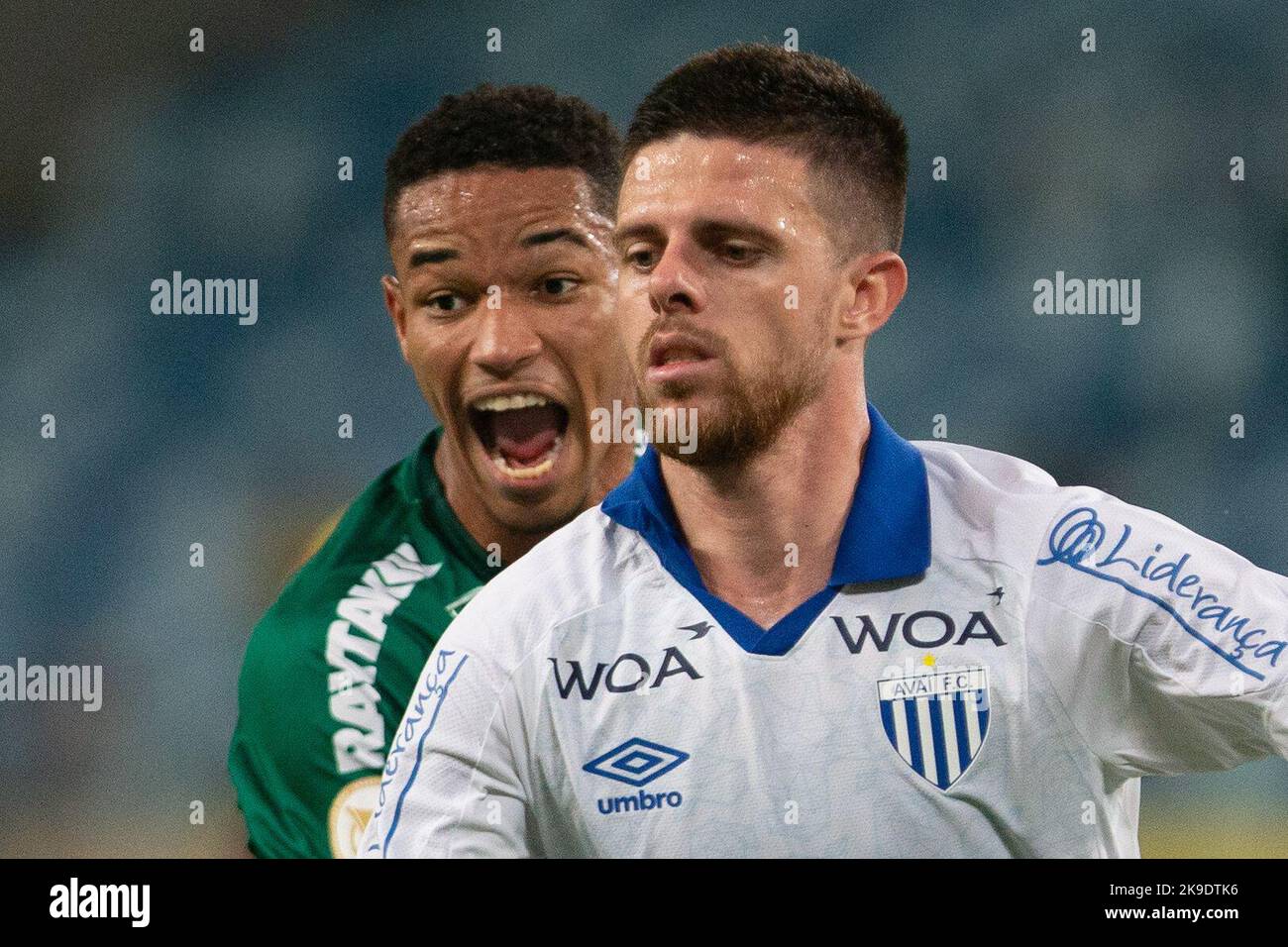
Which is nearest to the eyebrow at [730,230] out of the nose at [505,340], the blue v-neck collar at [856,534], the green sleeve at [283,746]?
the blue v-neck collar at [856,534]

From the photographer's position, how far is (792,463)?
3377 mm

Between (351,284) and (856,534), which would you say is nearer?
(856,534)

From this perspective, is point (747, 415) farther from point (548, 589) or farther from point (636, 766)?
point (636, 766)

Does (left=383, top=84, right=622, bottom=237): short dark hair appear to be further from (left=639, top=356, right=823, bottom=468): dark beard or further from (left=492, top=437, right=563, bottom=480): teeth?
(left=639, top=356, right=823, bottom=468): dark beard

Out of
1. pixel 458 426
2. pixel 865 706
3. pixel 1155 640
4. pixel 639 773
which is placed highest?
pixel 458 426

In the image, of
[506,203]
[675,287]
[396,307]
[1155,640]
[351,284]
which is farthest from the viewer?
[351,284]

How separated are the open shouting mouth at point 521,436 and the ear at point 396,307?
0.26 meters

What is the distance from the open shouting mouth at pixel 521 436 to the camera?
13.0 feet

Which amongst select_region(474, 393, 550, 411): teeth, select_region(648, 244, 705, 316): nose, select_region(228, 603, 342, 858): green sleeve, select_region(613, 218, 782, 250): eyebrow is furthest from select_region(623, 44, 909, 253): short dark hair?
select_region(228, 603, 342, 858): green sleeve

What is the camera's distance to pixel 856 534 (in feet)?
10.9

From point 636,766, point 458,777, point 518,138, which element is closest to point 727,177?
point 518,138

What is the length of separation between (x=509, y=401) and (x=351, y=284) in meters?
0.59

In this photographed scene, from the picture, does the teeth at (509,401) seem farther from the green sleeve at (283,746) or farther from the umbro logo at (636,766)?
the umbro logo at (636,766)

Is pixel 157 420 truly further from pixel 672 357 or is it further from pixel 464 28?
pixel 672 357
